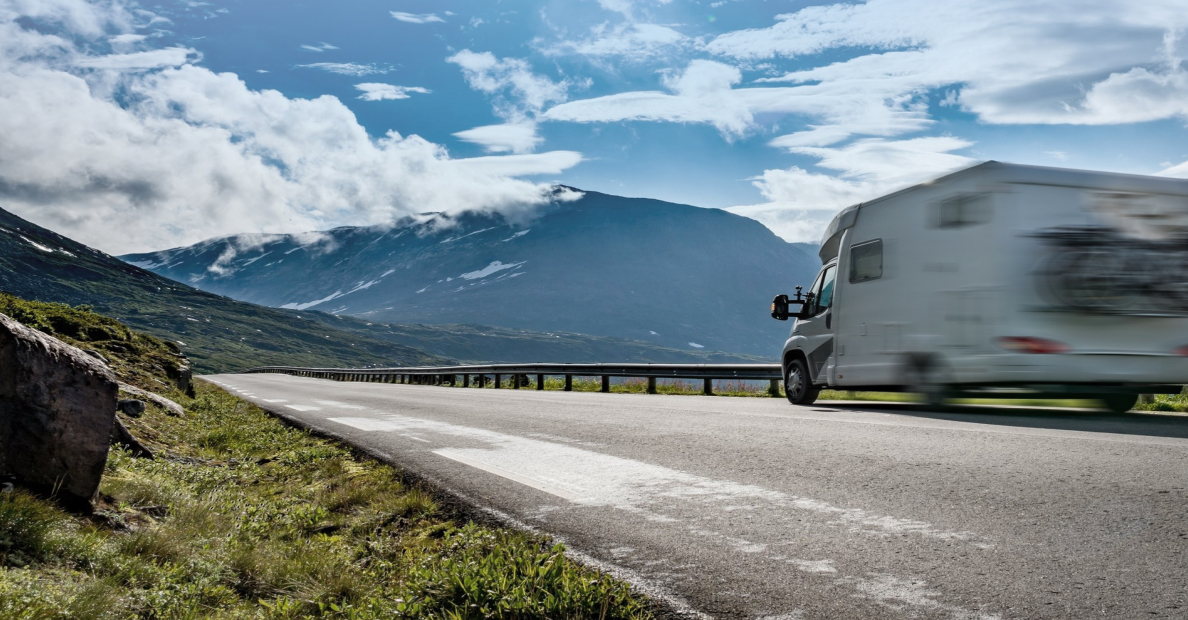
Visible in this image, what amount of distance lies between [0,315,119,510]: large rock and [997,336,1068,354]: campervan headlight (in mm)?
8852

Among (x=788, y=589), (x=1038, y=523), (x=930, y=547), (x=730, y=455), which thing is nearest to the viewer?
(x=788, y=589)

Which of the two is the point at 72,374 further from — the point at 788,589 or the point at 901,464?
the point at 901,464

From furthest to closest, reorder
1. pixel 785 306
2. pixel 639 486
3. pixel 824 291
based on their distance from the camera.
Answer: pixel 785 306, pixel 824 291, pixel 639 486

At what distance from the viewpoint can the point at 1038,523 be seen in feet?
13.3

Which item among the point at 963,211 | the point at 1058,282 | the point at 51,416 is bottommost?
the point at 51,416

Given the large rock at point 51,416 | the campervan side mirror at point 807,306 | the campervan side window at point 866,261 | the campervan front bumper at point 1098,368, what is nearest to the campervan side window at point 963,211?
the campervan side window at point 866,261

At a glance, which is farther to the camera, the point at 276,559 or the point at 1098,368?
the point at 1098,368

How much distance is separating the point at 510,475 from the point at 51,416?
9.58 feet

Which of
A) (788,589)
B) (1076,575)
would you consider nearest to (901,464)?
(1076,575)

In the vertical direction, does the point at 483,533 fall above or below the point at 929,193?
below

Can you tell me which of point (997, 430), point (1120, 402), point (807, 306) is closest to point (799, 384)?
point (807, 306)

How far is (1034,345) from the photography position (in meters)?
9.37

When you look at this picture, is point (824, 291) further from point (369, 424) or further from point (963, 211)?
point (369, 424)

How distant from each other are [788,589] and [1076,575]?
1122 mm
